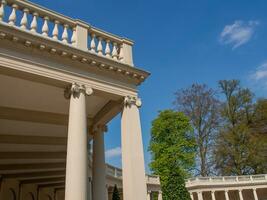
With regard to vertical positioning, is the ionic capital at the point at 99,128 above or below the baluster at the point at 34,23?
below

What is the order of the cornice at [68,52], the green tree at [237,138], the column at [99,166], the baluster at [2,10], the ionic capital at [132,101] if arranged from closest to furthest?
1. the cornice at [68,52]
2. the baluster at [2,10]
3. the ionic capital at [132,101]
4. the column at [99,166]
5. the green tree at [237,138]

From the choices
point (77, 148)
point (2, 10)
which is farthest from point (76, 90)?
point (2, 10)

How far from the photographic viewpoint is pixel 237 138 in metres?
44.2

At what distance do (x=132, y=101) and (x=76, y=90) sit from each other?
2.17m

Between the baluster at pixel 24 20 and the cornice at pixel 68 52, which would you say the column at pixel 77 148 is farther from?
the baluster at pixel 24 20

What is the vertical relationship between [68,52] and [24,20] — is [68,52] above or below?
below

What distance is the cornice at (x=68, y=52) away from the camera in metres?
7.64

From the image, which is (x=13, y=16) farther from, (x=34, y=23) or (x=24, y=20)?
(x=34, y=23)

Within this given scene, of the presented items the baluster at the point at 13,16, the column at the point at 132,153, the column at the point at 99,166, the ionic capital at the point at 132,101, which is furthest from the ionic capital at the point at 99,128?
the baluster at the point at 13,16

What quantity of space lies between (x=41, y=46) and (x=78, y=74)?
1.41m

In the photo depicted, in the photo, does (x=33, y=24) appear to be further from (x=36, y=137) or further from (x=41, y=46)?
(x=36, y=137)

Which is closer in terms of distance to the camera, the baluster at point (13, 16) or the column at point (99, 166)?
the baluster at point (13, 16)

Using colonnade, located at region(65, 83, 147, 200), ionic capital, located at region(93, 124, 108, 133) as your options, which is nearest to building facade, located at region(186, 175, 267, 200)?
ionic capital, located at region(93, 124, 108, 133)

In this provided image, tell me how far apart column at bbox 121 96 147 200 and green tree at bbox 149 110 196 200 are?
90.5ft
